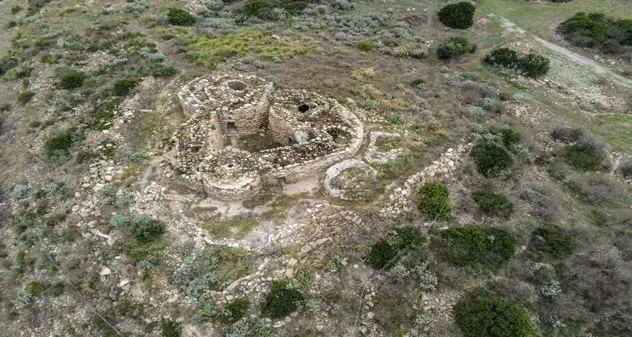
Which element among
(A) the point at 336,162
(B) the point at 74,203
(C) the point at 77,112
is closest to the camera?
(B) the point at 74,203

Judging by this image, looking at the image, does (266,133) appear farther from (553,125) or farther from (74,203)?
(553,125)

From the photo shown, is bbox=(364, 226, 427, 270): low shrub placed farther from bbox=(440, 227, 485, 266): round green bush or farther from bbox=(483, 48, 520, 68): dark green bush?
bbox=(483, 48, 520, 68): dark green bush

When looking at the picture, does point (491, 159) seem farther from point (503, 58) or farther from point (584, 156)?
point (503, 58)

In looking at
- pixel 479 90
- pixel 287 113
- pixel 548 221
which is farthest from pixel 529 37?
pixel 287 113

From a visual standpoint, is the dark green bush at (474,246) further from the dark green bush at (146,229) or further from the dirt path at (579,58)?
the dirt path at (579,58)

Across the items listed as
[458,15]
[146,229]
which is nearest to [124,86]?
[146,229]
